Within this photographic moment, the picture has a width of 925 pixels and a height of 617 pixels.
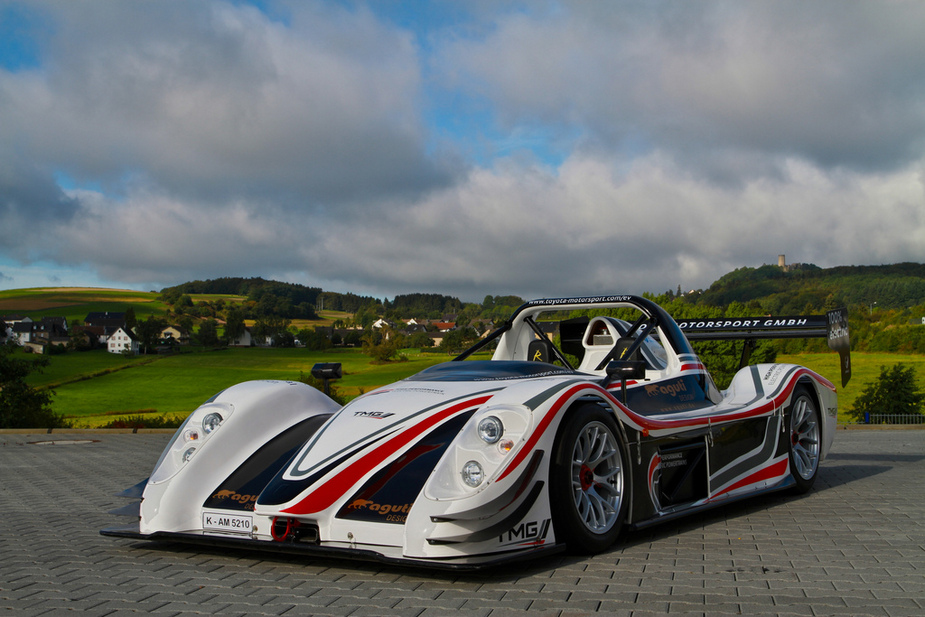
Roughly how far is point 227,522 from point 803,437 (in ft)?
19.9

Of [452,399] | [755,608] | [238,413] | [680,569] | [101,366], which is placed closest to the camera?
[755,608]

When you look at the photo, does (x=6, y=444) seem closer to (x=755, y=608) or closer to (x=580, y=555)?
(x=580, y=555)

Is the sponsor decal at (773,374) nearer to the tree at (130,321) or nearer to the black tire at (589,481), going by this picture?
the black tire at (589,481)

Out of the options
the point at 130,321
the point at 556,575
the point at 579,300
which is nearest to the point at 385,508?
the point at 556,575

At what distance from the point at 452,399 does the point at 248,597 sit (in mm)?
1954

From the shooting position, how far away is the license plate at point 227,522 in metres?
5.08

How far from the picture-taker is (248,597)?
4.07 m

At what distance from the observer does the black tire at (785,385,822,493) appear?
25.7 ft

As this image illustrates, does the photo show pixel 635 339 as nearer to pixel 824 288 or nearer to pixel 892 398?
pixel 892 398

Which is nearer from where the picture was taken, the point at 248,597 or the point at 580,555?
the point at 248,597

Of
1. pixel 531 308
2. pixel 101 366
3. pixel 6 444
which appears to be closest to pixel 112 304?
pixel 101 366

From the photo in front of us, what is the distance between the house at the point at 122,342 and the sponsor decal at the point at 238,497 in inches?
3129

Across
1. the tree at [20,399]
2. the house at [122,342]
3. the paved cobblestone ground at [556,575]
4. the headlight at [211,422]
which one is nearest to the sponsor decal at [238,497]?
the paved cobblestone ground at [556,575]

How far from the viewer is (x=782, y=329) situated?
30.1ft
